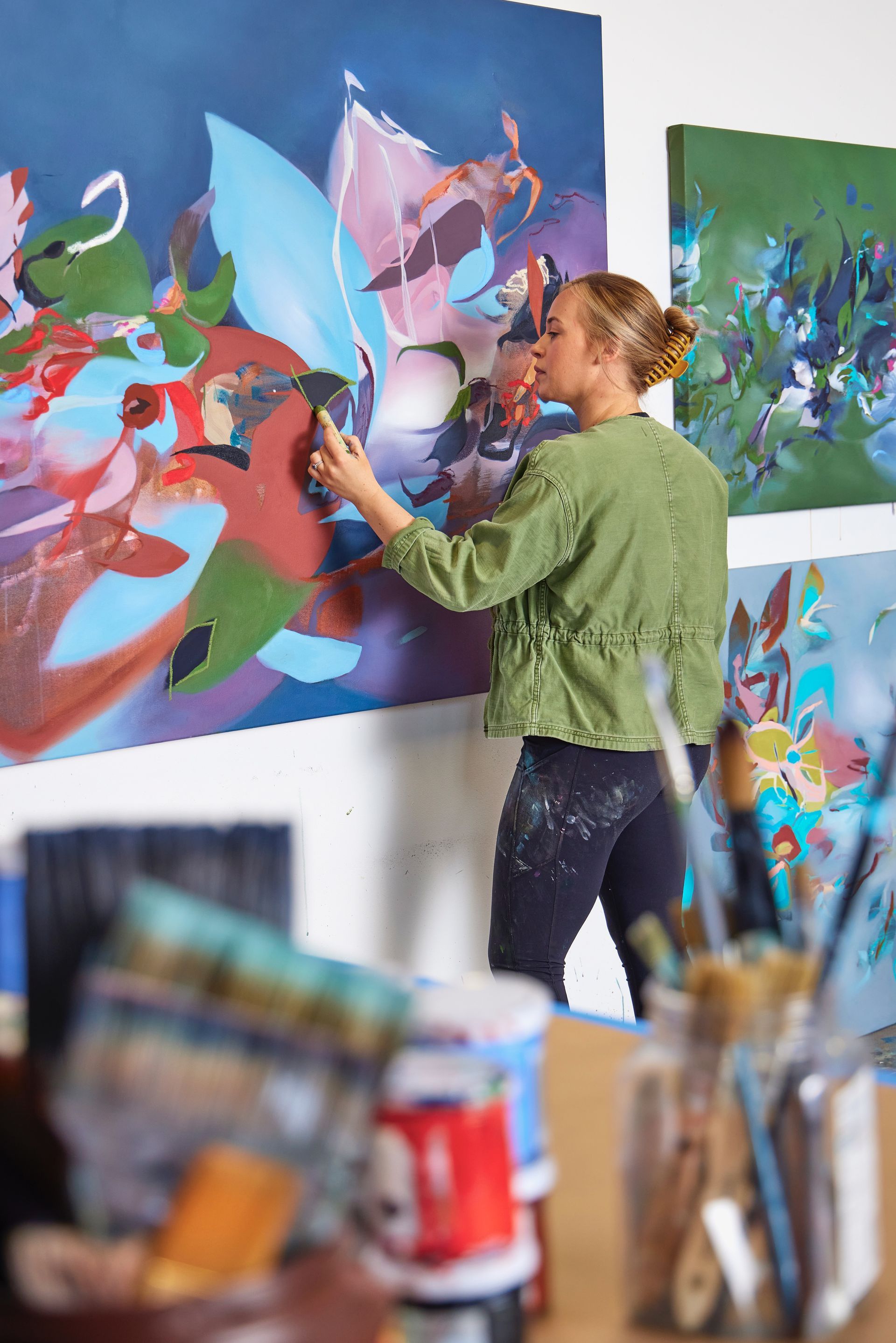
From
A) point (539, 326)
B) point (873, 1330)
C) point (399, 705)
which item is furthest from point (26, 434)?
point (873, 1330)

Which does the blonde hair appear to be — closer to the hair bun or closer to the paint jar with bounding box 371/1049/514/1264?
the hair bun

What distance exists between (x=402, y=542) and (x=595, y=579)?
1.01 feet

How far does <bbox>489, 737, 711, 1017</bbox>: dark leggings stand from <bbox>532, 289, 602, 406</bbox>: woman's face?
0.58 metres

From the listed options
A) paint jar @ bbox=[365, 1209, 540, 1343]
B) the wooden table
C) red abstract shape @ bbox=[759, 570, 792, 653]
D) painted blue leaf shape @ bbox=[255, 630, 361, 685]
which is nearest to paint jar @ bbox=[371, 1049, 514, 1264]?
paint jar @ bbox=[365, 1209, 540, 1343]

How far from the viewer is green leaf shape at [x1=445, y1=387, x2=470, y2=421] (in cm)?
225

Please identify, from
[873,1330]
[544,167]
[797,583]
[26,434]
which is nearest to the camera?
[873,1330]

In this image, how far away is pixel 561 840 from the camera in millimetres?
2076

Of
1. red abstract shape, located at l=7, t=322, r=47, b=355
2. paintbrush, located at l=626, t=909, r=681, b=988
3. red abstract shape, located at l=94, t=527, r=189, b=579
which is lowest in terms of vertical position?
paintbrush, located at l=626, t=909, r=681, b=988

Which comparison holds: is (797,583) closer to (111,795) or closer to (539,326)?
(539,326)

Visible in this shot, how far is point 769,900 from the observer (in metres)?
0.72

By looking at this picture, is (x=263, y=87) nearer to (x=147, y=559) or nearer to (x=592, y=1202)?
(x=147, y=559)

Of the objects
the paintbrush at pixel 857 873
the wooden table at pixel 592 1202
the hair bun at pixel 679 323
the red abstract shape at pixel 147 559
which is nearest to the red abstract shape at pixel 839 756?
the hair bun at pixel 679 323

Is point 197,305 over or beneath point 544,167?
beneath

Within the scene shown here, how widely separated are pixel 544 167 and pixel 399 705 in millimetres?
997
